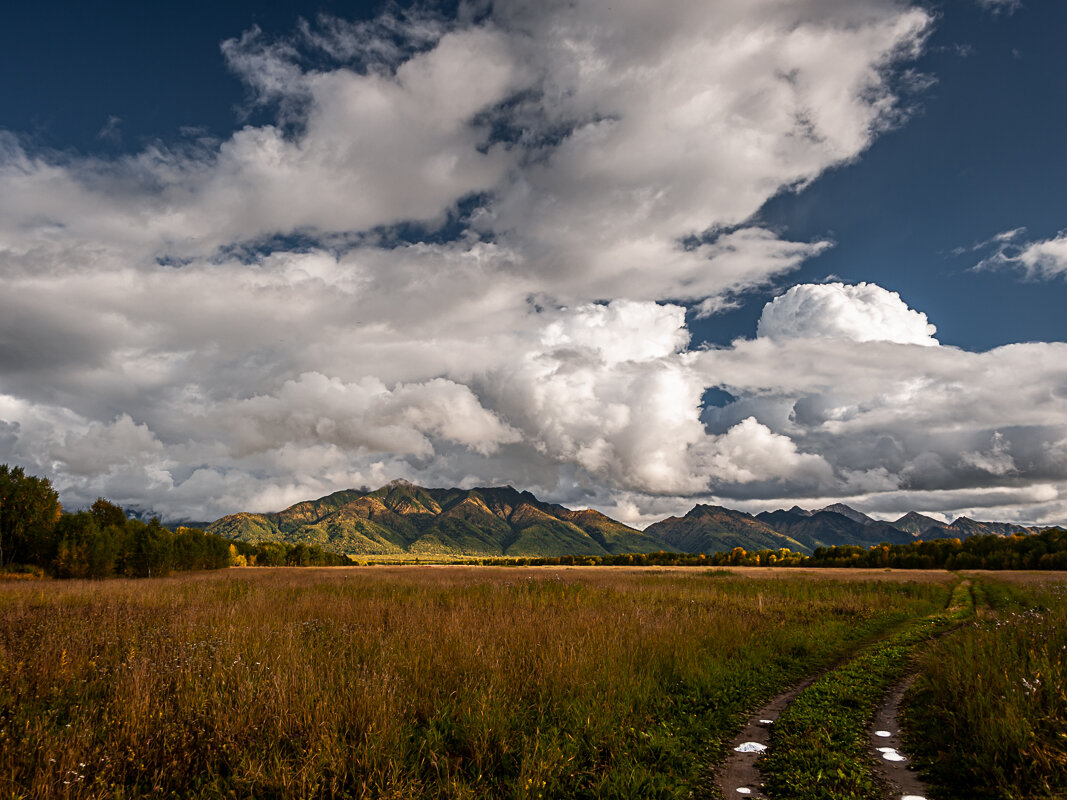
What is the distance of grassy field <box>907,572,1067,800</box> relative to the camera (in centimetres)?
564

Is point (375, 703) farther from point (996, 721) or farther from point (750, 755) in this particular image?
point (996, 721)

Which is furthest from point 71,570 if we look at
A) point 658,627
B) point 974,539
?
point 974,539

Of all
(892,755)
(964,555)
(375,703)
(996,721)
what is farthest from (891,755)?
(964,555)

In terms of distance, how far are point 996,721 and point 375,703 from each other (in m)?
8.04

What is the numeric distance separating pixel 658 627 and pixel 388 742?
849 cm

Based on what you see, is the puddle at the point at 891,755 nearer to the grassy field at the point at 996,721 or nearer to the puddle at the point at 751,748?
the grassy field at the point at 996,721

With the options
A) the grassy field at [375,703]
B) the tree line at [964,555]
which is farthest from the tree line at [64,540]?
the tree line at [964,555]

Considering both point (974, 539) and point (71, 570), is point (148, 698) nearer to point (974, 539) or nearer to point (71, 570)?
point (71, 570)

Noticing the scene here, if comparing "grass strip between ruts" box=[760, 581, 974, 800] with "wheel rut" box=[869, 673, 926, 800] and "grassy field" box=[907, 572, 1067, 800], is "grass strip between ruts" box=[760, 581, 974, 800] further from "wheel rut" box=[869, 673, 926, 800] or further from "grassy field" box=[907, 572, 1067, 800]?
"grassy field" box=[907, 572, 1067, 800]

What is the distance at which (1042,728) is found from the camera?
20.5 ft

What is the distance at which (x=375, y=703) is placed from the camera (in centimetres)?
692

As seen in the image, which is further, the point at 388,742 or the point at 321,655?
the point at 321,655

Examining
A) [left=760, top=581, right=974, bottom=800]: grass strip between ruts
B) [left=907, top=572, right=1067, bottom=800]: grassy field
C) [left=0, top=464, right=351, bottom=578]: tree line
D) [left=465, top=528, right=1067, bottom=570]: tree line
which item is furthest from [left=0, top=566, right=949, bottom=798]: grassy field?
[left=465, top=528, right=1067, bottom=570]: tree line

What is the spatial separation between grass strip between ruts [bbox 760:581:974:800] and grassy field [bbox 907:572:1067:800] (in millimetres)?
724
